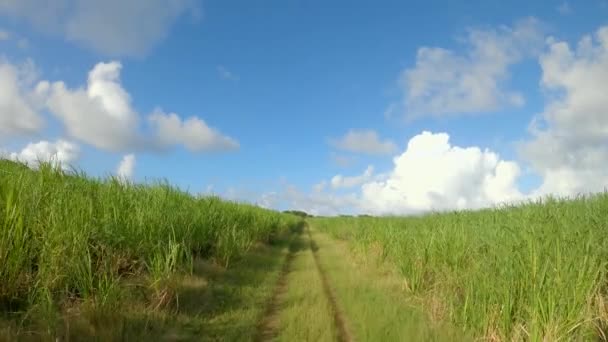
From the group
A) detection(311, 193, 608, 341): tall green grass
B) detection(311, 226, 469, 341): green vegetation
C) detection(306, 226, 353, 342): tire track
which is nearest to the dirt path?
detection(306, 226, 353, 342): tire track

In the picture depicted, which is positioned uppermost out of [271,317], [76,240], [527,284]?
[76,240]

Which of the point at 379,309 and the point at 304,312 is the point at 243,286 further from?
the point at 379,309

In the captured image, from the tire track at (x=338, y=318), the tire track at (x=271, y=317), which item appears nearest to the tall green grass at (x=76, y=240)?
the tire track at (x=271, y=317)

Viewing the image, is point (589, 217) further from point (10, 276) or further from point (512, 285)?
point (10, 276)

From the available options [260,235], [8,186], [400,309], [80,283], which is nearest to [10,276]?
[80,283]

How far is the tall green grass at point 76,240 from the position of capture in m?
4.36

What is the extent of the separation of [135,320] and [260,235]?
1186cm

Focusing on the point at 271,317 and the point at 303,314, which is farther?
the point at 271,317

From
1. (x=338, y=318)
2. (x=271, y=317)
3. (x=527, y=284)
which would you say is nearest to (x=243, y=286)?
(x=271, y=317)

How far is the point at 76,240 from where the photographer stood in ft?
16.4

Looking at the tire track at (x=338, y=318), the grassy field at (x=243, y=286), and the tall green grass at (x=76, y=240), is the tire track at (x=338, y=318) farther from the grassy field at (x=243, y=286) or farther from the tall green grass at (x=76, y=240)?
the tall green grass at (x=76, y=240)

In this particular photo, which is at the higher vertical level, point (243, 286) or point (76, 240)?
point (76, 240)

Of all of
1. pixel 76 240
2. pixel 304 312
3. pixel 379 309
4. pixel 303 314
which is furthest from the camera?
pixel 379 309

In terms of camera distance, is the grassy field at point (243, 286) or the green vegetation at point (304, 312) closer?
the grassy field at point (243, 286)
